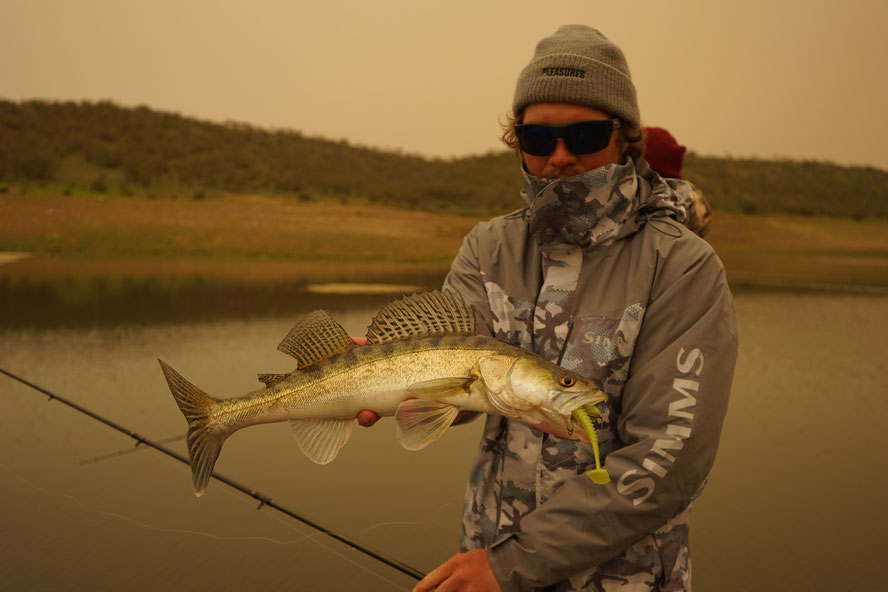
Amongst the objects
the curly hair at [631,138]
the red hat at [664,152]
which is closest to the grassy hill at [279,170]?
the red hat at [664,152]

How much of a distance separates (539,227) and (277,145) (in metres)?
35.7

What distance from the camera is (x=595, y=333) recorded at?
2111 millimetres

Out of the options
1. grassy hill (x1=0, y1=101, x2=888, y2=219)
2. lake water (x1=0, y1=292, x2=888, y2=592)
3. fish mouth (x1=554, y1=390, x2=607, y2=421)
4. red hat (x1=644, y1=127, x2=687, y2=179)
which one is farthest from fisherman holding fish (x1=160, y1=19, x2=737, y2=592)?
grassy hill (x1=0, y1=101, x2=888, y2=219)

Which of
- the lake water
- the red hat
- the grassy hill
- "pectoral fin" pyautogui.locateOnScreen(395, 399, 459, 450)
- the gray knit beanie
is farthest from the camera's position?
the grassy hill

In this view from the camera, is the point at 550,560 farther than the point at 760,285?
No

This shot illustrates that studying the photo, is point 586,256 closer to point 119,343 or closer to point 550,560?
point 550,560

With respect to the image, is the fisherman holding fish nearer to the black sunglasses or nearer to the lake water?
the black sunglasses

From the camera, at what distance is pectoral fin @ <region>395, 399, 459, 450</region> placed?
2023 mm

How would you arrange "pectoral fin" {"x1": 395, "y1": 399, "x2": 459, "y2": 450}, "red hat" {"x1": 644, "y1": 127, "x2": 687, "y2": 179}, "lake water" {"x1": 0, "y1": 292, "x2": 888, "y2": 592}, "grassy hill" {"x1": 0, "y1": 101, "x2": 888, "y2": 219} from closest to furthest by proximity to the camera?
"pectoral fin" {"x1": 395, "y1": 399, "x2": 459, "y2": 450} → "red hat" {"x1": 644, "y1": 127, "x2": 687, "y2": 179} → "lake water" {"x1": 0, "y1": 292, "x2": 888, "y2": 592} → "grassy hill" {"x1": 0, "y1": 101, "x2": 888, "y2": 219}

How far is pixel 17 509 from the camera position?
4656 millimetres

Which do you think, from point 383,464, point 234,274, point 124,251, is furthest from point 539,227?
point 124,251

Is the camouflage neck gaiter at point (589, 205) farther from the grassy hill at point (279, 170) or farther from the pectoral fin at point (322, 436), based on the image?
the grassy hill at point (279, 170)

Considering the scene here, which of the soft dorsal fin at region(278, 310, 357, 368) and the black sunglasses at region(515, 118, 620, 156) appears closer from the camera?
the black sunglasses at region(515, 118, 620, 156)

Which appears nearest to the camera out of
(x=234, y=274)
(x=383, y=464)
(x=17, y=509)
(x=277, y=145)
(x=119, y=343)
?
(x=17, y=509)
